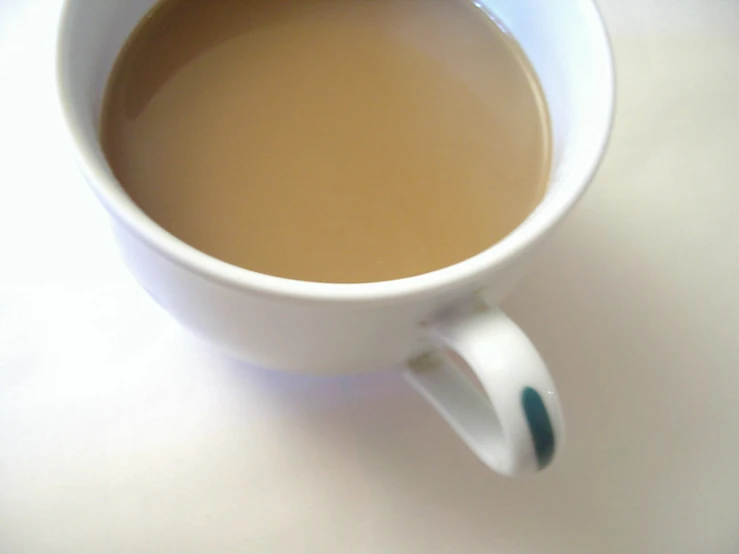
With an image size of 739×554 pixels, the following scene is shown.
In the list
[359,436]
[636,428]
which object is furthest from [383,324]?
[636,428]

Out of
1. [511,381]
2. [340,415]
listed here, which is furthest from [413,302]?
[340,415]

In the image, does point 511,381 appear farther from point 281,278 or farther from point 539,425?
point 281,278

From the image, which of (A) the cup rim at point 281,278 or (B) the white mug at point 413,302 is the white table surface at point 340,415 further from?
(A) the cup rim at point 281,278

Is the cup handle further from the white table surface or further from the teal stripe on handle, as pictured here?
the white table surface

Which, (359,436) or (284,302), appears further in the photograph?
(359,436)

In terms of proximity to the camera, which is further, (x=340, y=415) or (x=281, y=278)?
(x=340, y=415)

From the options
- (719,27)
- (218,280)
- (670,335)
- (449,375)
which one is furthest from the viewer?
(719,27)

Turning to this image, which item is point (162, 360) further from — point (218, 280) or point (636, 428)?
point (636, 428)
